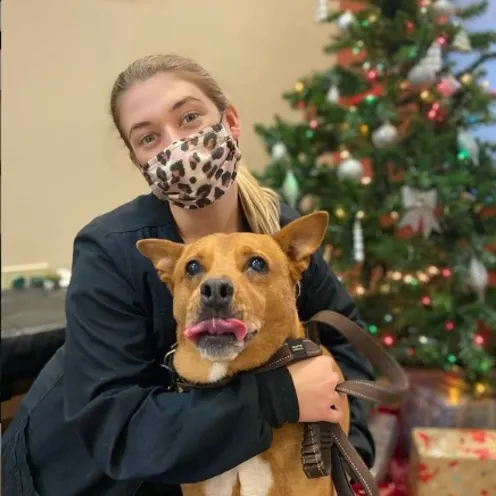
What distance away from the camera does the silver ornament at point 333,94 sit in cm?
219

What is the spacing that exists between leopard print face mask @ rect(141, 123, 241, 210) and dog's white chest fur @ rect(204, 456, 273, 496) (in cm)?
43

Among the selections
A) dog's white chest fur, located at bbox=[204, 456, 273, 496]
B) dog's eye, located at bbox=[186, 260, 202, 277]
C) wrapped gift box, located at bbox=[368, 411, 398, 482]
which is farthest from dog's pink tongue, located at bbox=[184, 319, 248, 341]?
wrapped gift box, located at bbox=[368, 411, 398, 482]

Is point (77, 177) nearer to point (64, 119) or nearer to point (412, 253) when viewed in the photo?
point (64, 119)

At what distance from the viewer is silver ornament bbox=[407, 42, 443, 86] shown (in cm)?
200

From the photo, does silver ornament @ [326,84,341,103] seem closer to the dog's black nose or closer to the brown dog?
the brown dog

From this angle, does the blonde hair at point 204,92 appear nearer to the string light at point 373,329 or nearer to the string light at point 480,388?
the string light at point 373,329

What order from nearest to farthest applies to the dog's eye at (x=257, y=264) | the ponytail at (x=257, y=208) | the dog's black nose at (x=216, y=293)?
the dog's black nose at (x=216, y=293) < the dog's eye at (x=257, y=264) < the ponytail at (x=257, y=208)

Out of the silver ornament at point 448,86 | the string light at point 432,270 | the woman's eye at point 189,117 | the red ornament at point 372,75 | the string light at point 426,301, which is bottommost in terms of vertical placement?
the string light at point 426,301

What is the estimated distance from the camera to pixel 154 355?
1.06m

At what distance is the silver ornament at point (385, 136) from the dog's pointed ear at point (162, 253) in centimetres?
129

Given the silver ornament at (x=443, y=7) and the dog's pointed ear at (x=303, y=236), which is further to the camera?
the silver ornament at (x=443, y=7)

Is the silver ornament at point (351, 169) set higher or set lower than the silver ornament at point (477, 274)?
higher

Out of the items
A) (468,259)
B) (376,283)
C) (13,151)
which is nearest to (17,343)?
(13,151)

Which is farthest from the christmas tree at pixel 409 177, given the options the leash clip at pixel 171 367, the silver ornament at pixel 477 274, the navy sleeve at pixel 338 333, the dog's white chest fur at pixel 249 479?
the dog's white chest fur at pixel 249 479
